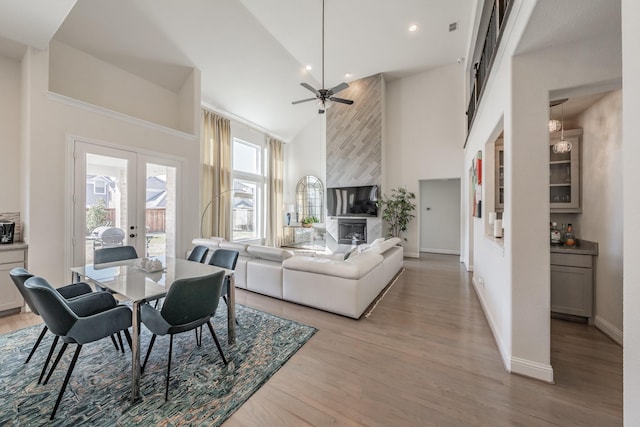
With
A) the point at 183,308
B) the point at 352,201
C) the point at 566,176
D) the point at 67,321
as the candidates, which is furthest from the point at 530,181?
the point at 352,201

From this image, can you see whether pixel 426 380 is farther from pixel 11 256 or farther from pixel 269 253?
pixel 11 256

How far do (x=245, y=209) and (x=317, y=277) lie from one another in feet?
16.6

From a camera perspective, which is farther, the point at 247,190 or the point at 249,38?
the point at 247,190

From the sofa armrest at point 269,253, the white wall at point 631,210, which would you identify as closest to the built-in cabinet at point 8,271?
the sofa armrest at point 269,253

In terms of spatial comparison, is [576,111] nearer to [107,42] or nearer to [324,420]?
[324,420]

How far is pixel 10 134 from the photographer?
3287 millimetres

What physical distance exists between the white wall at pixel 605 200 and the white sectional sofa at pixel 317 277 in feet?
7.75

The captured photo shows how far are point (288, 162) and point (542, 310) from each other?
8190 millimetres

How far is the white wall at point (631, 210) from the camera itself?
0.77 m

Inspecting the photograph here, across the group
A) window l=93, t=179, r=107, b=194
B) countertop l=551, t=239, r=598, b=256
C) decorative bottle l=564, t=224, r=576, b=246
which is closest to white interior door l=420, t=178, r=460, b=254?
decorative bottle l=564, t=224, r=576, b=246

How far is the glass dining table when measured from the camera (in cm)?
176

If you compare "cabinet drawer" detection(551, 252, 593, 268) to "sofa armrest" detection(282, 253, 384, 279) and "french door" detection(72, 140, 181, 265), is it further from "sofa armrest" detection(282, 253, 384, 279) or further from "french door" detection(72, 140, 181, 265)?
"french door" detection(72, 140, 181, 265)

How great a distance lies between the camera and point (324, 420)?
5.16ft

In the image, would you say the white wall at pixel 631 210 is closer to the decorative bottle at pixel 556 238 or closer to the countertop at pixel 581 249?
the countertop at pixel 581 249
